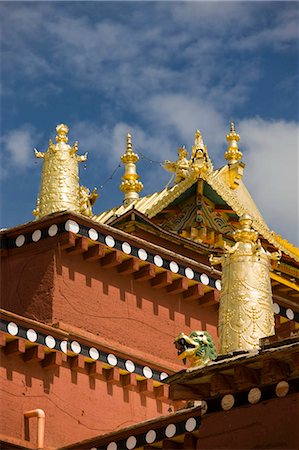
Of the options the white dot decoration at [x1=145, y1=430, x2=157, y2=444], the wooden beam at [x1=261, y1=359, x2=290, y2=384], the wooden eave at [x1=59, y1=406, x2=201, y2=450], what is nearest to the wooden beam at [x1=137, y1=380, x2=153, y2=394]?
the wooden eave at [x1=59, y1=406, x2=201, y2=450]

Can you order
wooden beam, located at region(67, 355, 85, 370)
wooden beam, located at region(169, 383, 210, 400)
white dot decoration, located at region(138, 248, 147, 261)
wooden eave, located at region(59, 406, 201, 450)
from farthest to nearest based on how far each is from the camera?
white dot decoration, located at region(138, 248, 147, 261) < wooden beam, located at region(67, 355, 85, 370) < wooden eave, located at region(59, 406, 201, 450) < wooden beam, located at region(169, 383, 210, 400)

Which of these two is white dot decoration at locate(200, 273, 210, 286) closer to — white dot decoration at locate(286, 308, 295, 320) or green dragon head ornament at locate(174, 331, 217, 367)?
white dot decoration at locate(286, 308, 295, 320)

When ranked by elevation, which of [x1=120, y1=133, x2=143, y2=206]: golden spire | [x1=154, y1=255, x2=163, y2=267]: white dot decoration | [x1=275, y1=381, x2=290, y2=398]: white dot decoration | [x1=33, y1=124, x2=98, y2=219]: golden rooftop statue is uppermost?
[x1=120, y1=133, x2=143, y2=206]: golden spire

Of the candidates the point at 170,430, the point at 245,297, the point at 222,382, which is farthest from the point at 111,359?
the point at 222,382

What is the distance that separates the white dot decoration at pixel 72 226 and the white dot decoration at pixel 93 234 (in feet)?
0.81

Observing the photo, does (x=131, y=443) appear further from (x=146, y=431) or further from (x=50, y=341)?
(x=50, y=341)

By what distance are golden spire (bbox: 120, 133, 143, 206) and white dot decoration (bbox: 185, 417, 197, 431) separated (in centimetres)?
1179

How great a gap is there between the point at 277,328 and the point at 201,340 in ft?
21.8

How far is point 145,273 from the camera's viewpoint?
979 inches

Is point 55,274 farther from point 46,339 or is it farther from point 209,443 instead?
point 209,443

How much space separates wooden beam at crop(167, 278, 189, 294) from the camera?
2523 cm

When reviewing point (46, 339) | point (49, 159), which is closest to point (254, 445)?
Result: point (46, 339)

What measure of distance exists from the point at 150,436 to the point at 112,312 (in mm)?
4791

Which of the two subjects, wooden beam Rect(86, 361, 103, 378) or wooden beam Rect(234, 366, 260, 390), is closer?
wooden beam Rect(234, 366, 260, 390)
